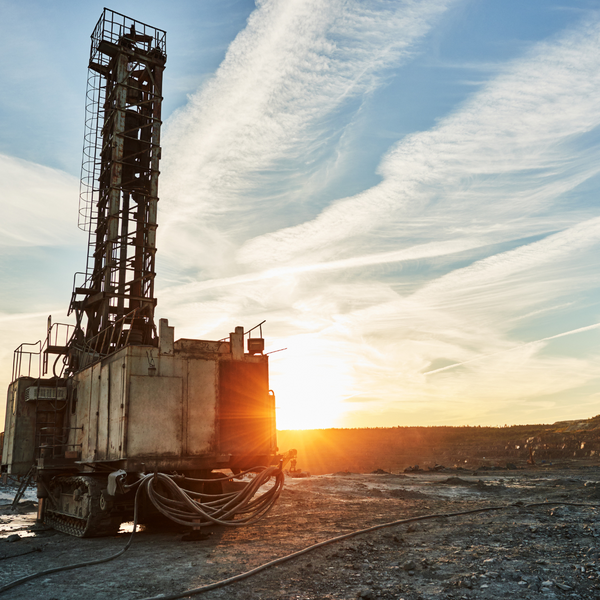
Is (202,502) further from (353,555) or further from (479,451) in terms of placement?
(479,451)

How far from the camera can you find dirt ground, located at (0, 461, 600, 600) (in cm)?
686

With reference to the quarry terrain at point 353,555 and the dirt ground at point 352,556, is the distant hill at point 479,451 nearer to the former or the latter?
the quarry terrain at point 353,555

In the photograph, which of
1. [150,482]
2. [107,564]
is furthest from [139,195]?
[107,564]

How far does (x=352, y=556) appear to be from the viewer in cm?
855

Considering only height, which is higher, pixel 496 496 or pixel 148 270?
pixel 148 270

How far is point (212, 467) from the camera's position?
11625 millimetres

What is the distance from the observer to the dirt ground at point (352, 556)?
6.86 metres

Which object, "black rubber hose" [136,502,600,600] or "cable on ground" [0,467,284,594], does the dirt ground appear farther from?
"cable on ground" [0,467,284,594]

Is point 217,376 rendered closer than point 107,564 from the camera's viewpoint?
No

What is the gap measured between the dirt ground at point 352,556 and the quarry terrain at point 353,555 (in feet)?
0.07

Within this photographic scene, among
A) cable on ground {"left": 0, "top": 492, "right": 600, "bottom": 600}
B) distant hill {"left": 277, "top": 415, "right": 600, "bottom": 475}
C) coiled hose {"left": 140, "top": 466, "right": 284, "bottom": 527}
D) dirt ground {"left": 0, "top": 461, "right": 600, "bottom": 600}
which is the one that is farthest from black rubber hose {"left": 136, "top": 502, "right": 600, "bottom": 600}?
distant hill {"left": 277, "top": 415, "right": 600, "bottom": 475}

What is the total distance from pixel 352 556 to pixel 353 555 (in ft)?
0.28

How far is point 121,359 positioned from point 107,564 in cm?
423

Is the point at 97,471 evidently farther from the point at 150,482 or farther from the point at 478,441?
the point at 478,441
